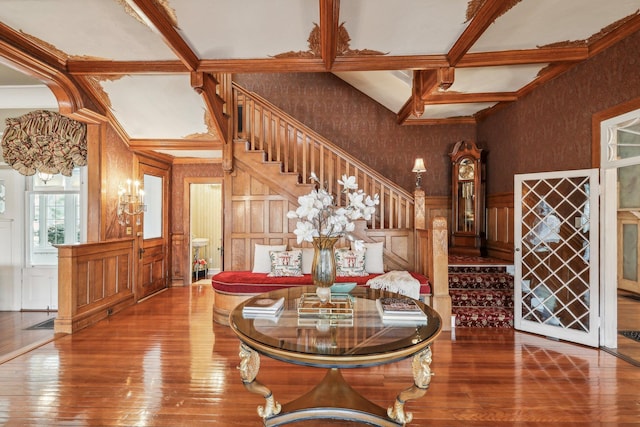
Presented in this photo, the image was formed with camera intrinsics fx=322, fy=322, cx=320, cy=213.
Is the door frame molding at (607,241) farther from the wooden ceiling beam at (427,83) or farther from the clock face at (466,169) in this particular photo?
the clock face at (466,169)

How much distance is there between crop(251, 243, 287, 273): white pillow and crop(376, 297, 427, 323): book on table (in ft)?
9.29

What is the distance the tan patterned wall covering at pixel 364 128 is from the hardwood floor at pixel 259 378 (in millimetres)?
3565

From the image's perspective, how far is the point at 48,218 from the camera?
5340 millimetres

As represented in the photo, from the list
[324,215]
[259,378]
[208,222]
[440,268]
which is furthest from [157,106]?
[440,268]

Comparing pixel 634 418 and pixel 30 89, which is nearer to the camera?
pixel 634 418

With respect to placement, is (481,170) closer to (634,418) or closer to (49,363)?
(634,418)

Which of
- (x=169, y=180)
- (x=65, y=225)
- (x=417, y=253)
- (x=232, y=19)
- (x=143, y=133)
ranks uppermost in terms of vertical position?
(x=232, y=19)

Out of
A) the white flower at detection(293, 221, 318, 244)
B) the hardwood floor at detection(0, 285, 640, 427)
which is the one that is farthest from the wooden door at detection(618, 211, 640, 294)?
the white flower at detection(293, 221, 318, 244)

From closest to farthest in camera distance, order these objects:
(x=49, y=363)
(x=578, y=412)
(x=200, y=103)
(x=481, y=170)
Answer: (x=578, y=412) → (x=49, y=363) → (x=200, y=103) → (x=481, y=170)

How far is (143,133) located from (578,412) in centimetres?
614

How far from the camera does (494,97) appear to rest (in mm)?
4824

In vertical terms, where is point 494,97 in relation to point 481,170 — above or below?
above

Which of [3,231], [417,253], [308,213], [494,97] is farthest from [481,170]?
[3,231]

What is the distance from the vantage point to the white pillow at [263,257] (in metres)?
4.78
